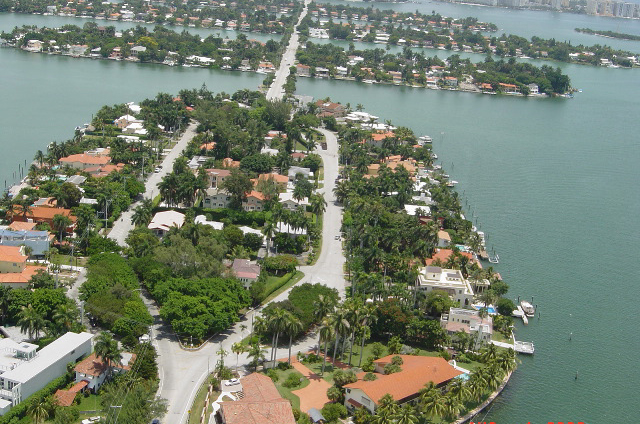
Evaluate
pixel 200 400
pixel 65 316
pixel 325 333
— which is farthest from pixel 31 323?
pixel 325 333

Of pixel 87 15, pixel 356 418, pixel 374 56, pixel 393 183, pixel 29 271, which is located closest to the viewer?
pixel 356 418

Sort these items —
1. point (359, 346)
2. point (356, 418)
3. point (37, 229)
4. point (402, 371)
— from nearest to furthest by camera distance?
point (356, 418) → point (402, 371) → point (359, 346) → point (37, 229)

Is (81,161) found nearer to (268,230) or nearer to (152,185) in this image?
(152,185)

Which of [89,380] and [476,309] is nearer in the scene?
[89,380]

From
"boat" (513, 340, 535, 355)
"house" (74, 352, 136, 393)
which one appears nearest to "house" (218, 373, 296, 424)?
"house" (74, 352, 136, 393)

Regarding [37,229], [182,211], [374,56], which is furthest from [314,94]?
[37,229]

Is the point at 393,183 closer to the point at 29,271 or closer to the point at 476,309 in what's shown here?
the point at 476,309

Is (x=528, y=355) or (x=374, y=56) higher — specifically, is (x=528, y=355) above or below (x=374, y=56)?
below
